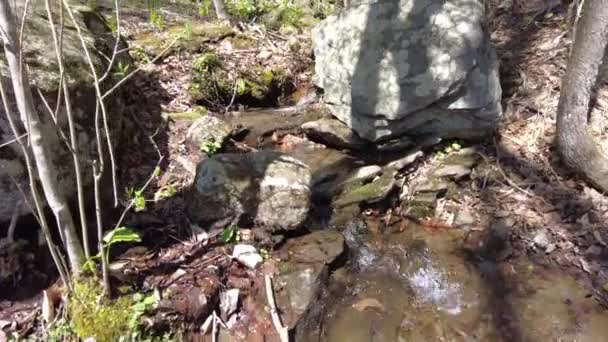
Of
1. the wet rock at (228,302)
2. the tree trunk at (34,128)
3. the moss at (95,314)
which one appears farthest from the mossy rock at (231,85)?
the moss at (95,314)

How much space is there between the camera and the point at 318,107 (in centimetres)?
698

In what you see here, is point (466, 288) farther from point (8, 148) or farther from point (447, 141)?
point (8, 148)

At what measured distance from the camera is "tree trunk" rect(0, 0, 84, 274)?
241 centimetres

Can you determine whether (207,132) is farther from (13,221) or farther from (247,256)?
(13,221)

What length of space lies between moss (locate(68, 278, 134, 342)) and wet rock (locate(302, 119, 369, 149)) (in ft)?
11.5

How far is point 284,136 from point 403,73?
180 centimetres

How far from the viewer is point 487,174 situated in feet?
17.6

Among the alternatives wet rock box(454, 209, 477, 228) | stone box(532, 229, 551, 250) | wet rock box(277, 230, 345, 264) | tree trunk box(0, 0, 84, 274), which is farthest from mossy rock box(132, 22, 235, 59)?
stone box(532, 229, 551, 250)

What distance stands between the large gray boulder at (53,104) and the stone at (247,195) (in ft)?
3.12

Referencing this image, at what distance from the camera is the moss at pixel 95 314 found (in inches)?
117

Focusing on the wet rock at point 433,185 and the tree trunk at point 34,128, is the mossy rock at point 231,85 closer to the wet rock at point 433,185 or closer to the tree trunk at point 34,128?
the wet rock at point 433,185

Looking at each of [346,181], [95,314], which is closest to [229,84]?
[346,181]

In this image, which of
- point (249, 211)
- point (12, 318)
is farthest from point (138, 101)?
point (12, 318)

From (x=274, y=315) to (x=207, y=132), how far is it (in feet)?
8.80
